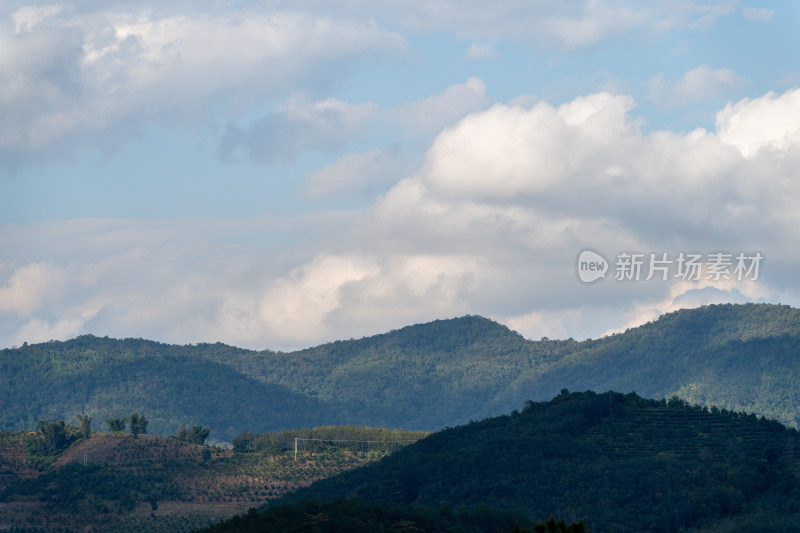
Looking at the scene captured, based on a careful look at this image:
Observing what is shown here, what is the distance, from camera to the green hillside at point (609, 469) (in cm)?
11044

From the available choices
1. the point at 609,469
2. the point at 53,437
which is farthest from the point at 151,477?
the point at 609,469

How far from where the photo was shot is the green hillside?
11044cm

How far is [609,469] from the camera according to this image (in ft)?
413

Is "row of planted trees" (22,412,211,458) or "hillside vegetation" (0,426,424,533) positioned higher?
"row of planted trees" (22,412,211,458)

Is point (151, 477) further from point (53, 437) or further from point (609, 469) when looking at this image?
point (609, 469)

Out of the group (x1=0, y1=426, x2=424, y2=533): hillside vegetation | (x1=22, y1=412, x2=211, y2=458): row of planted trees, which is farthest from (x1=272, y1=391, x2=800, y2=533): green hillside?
(x1=22, y1=412, x2=211, y2=458): row of planted trees

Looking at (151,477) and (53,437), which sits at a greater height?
(53,437)

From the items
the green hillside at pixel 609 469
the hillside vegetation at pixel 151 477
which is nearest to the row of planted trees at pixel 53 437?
the hillside vegetation at pixel 151 477

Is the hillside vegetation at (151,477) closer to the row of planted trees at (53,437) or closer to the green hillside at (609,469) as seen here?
the row of planted trees at (53,437)

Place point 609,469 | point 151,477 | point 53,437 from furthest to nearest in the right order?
point 53,437, point 151,477, point 609,469

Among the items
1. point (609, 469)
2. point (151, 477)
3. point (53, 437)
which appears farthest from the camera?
point (53, 437)

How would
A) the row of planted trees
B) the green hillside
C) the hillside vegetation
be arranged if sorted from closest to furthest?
the green hillside → the hillside vegetation → the row of planted trees

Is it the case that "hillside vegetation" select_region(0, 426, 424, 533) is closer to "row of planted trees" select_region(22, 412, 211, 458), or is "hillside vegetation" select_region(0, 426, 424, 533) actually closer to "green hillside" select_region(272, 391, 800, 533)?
"row of planted trees" select_region(22, 412, 211, 458)

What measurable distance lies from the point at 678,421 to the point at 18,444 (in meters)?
113
